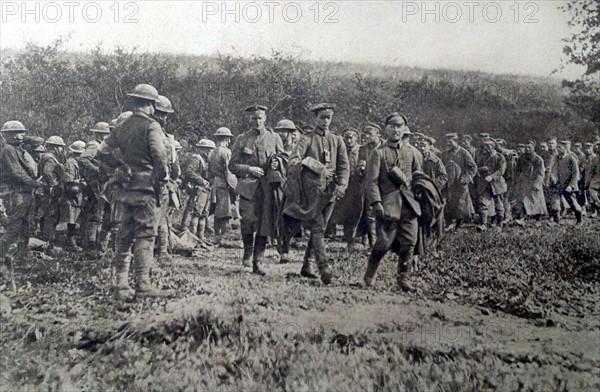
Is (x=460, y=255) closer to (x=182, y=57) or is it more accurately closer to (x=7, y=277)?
(x=182, y=57)

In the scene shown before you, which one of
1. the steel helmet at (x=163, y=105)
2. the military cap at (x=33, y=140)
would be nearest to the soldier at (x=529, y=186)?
the steel helmet at (x=163, y=105)

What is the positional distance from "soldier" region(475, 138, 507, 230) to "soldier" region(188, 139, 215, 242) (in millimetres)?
3043

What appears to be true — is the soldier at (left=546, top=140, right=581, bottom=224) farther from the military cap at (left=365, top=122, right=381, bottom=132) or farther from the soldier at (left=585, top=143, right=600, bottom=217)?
the military cap at (left=365, top=122, right=381, bottom=132)

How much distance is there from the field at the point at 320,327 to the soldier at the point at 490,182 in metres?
0.75

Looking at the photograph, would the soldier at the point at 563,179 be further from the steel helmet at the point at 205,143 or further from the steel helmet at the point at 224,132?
the steel helmet at the point at 205,143

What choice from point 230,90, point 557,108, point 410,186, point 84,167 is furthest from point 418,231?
point 84,167

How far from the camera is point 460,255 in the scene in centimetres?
548

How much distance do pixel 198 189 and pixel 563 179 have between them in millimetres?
4173

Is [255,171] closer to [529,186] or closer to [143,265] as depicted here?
[143,265]

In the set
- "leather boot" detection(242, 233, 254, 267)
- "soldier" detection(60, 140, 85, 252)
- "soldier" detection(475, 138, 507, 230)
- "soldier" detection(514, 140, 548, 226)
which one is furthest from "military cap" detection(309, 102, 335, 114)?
"soldier" detection(60, 140, 85, 252)

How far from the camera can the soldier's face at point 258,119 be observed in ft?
18.4

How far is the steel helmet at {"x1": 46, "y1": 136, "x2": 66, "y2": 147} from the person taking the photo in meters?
5.77

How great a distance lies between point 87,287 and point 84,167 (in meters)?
1.54

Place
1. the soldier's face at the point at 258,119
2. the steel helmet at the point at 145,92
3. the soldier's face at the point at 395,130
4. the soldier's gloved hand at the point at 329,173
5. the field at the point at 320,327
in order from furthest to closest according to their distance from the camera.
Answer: the soldier's face at the point at 258,119 → the soldier's gloved hand at the point at 329,173 → the soldier's face at the point at 395,130 → the steel helmet at the point at 145,92 → the field at the point at 320,327
